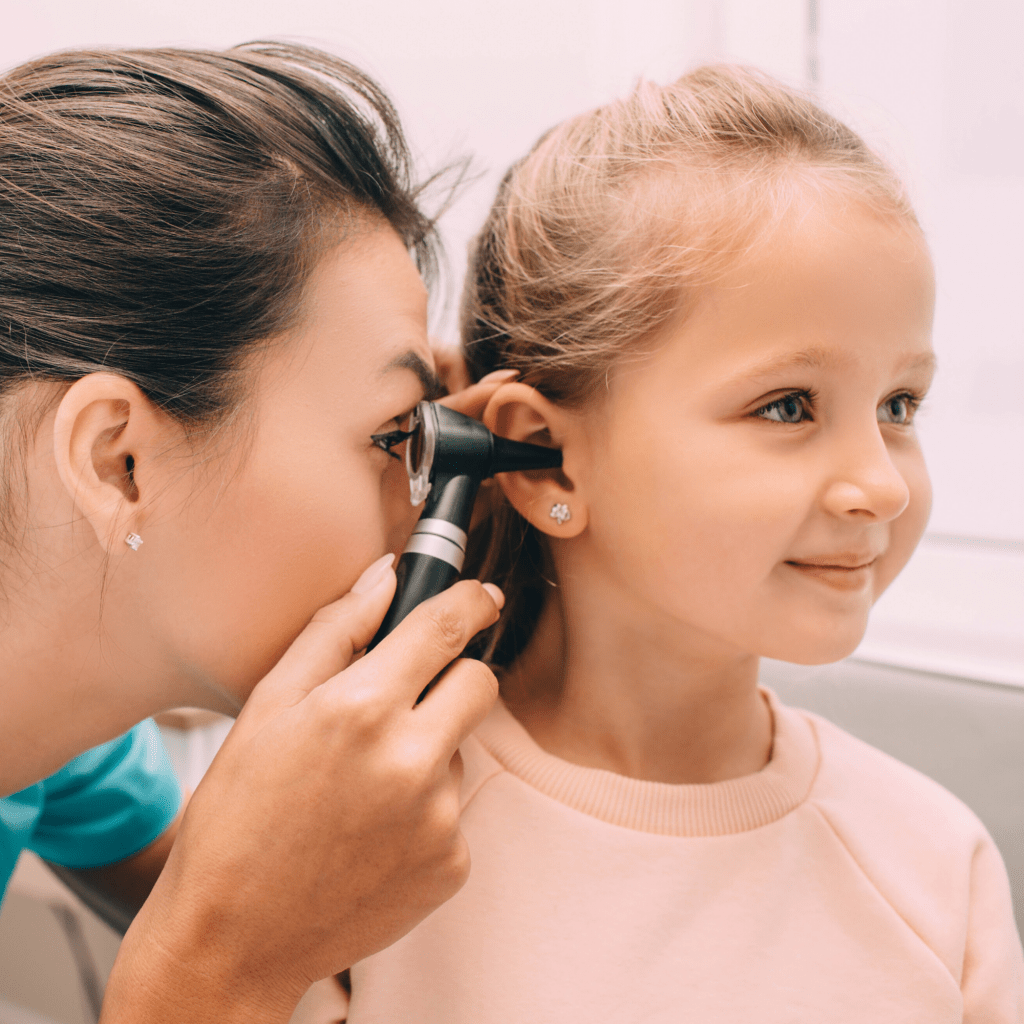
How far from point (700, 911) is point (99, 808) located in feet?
2.26

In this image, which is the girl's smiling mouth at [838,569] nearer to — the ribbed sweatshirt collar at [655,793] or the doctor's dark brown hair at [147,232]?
the ribbed sweatshirt collar at [655,793]

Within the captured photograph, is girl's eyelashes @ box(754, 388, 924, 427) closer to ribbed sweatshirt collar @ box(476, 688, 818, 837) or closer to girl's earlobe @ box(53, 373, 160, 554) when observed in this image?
ribbed sweatshirt collar @ box(476, 688, 818, 837)

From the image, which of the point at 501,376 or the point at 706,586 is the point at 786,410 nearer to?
the point at 706,586

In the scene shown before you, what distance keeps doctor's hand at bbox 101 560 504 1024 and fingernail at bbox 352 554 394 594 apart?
0.08 metres

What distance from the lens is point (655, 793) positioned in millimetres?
821

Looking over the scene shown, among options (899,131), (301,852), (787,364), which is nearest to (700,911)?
(301,852)

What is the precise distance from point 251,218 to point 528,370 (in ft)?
0.90

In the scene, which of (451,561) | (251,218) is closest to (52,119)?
(251,218)

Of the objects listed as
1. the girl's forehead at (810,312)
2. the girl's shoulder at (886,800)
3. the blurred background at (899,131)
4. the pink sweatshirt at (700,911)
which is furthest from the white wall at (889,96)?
the girl's forehead at (810,312)

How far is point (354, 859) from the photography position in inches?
25.4

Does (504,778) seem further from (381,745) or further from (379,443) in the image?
(379,443)

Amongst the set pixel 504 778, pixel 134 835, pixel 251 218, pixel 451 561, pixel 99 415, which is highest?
pixel 251 218

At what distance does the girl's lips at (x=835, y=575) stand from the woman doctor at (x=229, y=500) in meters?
0.26

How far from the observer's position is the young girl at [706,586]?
70cm
